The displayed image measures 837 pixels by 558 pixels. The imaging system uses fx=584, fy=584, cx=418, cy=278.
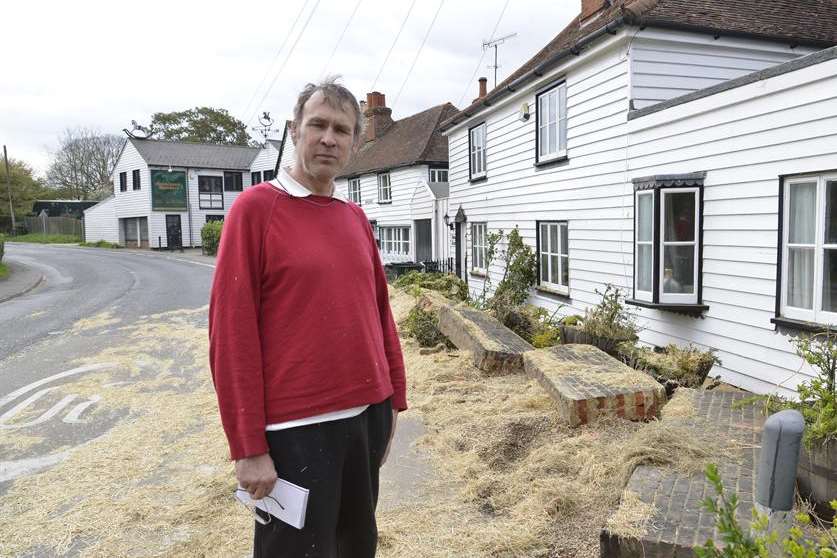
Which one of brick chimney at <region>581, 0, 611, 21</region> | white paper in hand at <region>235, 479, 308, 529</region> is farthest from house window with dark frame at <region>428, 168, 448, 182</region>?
white paper in hand at <region>235, 479, 308, 529</region>

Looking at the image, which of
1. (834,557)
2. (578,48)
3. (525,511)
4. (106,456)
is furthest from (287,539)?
(578,48)

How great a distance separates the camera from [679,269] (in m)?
7.09

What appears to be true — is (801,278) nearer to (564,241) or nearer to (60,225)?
(564,241)

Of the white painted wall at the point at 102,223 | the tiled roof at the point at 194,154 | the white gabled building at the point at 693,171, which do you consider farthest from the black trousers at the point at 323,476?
the white painted wall at the point at 102,223

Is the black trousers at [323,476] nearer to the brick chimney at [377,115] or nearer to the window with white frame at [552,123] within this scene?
the window with white frame at [552,123]

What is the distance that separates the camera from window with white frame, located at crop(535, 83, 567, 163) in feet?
32.2

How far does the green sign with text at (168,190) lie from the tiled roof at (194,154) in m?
0.74

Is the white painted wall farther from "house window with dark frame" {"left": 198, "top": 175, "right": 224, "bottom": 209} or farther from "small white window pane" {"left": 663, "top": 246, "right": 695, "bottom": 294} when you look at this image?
"small white window pane" {"left": 663, "top": 246, "right": 695, "bottom": 294}

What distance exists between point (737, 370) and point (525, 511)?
13.8ft

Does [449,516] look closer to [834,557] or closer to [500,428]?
[500,428]

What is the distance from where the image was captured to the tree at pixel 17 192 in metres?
44.3

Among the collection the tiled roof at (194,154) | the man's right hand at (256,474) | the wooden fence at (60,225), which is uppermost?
the tiled roof at (194,154)

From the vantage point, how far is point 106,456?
4645 millimetres

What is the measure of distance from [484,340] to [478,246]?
8419 mm
